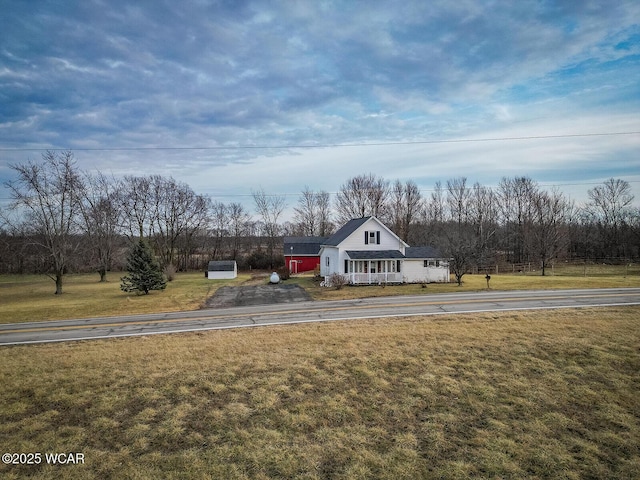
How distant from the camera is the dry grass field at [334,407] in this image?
6.44 meters

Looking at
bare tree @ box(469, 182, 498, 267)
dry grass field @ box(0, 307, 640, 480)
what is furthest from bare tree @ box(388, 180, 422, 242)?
dry grass field @ box(0, 307, 640, 480)

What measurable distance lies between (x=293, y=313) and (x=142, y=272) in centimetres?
1825

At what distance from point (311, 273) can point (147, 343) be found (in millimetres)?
35457

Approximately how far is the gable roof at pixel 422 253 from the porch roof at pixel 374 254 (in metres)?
1.12

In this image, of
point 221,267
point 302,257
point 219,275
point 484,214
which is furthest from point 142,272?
point 484,214

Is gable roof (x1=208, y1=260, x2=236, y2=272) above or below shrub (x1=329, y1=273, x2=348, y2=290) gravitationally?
above

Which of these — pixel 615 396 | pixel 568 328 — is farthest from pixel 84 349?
pixel 568 328

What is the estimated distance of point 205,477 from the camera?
6.04 m

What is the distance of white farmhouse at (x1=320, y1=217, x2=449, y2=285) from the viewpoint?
35062mm

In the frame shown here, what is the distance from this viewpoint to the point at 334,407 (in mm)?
8359

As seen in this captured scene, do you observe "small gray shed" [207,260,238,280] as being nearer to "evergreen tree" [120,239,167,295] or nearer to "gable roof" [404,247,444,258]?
"evergreen tree" [120,239,167,295]

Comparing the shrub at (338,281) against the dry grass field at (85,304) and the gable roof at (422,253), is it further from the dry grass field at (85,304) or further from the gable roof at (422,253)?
the dry grass field at (85,304)

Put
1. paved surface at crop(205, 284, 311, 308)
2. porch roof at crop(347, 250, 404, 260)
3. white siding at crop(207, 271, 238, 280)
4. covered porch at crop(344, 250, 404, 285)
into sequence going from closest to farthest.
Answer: paved surface at crop(205, 284, 311, 308)
covered porch at crop(344, 250, 404, 285)
porch roof at crop(347, 250, 404, 260)
white siding at crop(207, 271, 238, 280)

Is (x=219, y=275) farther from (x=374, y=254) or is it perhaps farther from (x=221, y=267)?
(x=374, y=254)
